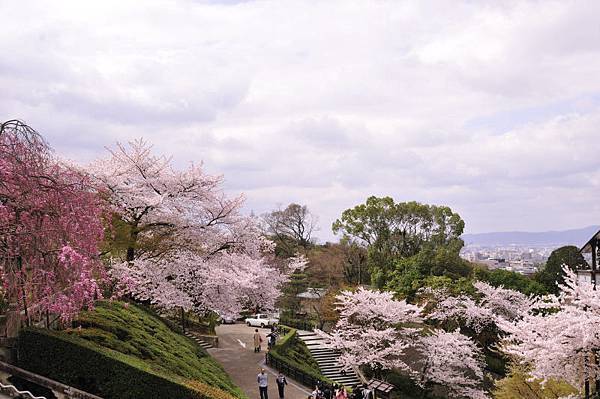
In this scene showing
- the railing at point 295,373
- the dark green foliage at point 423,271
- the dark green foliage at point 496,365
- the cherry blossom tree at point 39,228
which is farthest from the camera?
the dark green foliage at point 423,271

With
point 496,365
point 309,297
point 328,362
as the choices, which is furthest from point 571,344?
point 309,297

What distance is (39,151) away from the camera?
34.4 feet

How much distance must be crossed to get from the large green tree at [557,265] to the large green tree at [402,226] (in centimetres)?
858

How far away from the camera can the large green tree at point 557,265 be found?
34.8 metres

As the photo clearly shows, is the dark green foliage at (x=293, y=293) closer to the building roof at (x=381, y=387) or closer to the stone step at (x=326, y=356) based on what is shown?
the stone step at (x=326, y=356)

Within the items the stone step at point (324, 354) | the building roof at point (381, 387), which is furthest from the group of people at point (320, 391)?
the stone step at point (324, 354)

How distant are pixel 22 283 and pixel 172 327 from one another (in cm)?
1208

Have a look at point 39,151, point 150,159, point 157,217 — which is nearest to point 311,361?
point 157,217

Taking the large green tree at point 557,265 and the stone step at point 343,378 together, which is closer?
the stone step at point 343,378

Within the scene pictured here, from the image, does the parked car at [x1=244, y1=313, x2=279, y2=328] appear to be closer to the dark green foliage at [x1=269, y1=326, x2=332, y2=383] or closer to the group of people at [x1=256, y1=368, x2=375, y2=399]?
the dark green foliage at [x1=269, y1=326, x2=332, y2=383]

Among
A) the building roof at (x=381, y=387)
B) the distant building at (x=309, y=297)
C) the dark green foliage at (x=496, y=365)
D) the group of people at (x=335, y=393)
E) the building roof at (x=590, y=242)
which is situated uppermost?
the building roof at (x=590, y=242)

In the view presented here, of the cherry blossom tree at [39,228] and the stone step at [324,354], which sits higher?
the cherry blossom tree at [39,228]

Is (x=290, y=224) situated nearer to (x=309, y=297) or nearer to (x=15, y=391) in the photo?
(x=309, y=297)

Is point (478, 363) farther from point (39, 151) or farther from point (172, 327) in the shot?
point (39, 151)
